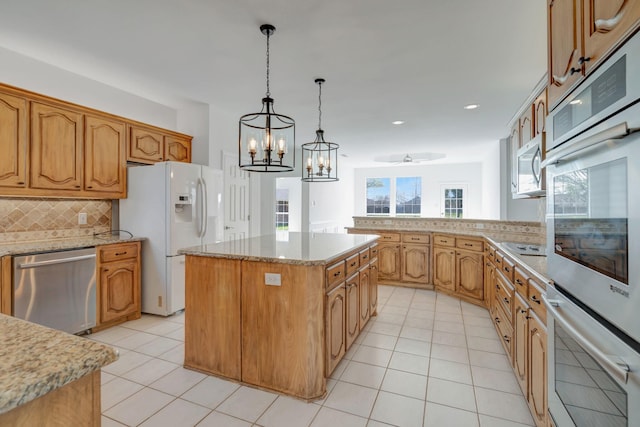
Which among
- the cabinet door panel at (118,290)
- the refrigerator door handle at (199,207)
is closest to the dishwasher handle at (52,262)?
the cabinet door panel at (118,290)

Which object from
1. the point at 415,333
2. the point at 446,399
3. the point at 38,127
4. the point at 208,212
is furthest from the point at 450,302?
the point at 38,127

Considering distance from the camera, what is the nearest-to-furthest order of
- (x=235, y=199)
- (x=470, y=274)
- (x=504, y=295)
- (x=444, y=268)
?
(x=504, y=295), (x=470, y=274), (x=444, y=268), (x=235, y=199)

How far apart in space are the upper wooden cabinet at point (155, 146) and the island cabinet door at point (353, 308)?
2877mm

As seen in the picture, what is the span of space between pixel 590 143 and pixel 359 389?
192 centimetres

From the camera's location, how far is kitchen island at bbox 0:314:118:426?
56cm

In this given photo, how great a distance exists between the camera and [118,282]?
323 centimetres

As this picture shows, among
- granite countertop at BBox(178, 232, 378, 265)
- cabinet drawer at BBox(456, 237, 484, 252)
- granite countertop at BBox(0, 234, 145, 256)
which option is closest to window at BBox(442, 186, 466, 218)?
cabinet drawer at BBox(456, 237, 484, 252)

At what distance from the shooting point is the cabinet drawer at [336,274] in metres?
2.13

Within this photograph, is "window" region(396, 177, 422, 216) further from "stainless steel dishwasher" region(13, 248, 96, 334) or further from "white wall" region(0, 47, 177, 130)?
"stainless steel dishwasher" region(13, 248, 96, 334)

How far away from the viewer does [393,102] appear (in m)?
3.98

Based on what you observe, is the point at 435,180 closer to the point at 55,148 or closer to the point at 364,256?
the point at 364,256

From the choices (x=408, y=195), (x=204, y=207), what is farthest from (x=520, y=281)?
(x=408, y=195)

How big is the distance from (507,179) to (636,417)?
5.62 m

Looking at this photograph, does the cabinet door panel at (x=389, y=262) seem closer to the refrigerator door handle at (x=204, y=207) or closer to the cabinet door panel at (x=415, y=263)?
the cabinet door panel at (x=415, y=263)
